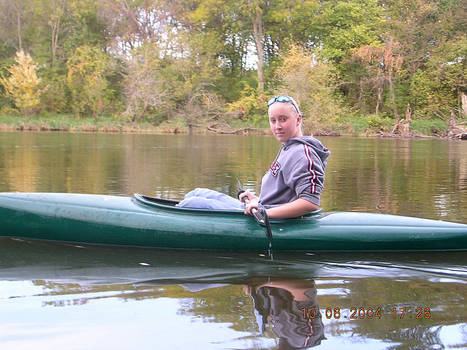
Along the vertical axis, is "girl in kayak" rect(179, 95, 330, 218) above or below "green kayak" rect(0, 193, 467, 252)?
above

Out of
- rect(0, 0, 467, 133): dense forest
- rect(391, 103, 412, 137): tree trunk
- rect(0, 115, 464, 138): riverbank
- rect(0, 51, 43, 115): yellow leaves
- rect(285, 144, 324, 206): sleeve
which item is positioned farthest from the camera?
rect(0, 51, 43, 115): yellow leaves

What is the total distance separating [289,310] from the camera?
2.70 m

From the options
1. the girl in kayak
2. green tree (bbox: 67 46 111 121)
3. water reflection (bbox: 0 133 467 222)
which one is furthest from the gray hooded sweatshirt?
green tree (bbox: 67 46 111 121)

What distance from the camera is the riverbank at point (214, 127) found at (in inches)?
1148

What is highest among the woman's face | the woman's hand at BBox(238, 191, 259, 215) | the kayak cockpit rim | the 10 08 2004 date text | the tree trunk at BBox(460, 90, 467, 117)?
the tree trunk at BBox(460, 90, 467, 117)

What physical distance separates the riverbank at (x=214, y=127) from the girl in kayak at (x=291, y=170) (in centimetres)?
2502

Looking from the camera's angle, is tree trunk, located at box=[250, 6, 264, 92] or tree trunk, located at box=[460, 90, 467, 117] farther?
tree trunk, located at box=[250, 6, 264, 92]

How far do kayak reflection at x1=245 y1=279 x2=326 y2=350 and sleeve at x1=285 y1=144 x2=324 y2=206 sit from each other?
59 cm

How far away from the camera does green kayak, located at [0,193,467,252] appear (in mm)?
3705

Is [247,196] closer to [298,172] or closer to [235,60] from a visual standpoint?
[298,172]

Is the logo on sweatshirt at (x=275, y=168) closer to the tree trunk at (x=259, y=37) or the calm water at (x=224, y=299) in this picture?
the calm water at (x=224, y=299)

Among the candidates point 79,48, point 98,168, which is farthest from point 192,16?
point 98,168

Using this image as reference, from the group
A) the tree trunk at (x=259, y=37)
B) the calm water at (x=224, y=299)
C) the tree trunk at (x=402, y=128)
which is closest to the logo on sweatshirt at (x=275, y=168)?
the calm water at (x=224, y=299)

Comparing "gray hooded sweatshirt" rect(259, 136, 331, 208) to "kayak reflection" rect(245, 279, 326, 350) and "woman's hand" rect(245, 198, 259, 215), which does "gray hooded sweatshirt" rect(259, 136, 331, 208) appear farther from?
"kayak reflection" rect(245, 279, 326, 350)
